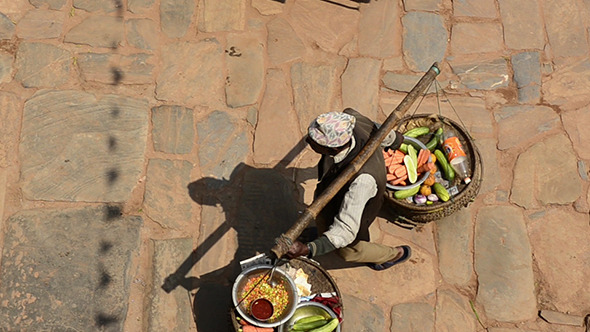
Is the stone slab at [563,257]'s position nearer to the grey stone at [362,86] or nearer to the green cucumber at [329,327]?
the grey stone at [362,86]

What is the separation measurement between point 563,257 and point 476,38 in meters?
2.82

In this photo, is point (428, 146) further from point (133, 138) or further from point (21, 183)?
point (21, 183)

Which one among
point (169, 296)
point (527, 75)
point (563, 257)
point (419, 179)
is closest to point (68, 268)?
point (169, 296)

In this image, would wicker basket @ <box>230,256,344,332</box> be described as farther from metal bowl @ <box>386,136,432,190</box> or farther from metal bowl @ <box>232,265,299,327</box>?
metal bowl @ <box>386,136,432,190</box>

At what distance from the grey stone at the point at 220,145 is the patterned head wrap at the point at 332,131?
214 cm

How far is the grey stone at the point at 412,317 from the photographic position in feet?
19.1

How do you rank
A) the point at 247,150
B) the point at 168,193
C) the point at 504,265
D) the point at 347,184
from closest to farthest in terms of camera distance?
1. the point at 347,184
2. the point at 504,265
3. the point at 168,193
4. the point at 247,150

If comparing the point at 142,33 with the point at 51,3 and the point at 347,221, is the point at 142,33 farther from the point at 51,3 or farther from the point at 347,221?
the point at 347,221

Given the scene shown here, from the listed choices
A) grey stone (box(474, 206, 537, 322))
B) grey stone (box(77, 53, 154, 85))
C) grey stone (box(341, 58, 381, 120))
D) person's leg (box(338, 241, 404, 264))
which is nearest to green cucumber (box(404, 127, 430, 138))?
grey stone (box(341, 58, 381, 120))

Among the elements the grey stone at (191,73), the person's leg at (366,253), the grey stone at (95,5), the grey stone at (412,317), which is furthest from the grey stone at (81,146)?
the grey stone at (412,317)

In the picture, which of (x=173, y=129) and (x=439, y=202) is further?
(x=173, y=129)

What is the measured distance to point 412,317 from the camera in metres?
5.88

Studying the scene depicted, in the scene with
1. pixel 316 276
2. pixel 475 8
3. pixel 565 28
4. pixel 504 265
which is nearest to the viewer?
pixel 316 276

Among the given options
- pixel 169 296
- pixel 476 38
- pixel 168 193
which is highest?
pixel 476 38
